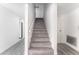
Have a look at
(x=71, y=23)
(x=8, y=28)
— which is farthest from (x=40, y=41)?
(x=71, y=23)

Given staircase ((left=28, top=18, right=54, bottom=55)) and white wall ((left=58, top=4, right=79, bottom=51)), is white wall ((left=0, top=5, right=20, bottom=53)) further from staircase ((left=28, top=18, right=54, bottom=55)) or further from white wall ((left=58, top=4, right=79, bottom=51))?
white wall ((left=58, top=4, right=79, bottom=51))

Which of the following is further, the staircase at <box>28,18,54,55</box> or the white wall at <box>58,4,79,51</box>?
the staircase at <box>28,18,54,55</box>

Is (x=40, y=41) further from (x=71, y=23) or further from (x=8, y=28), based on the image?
(x=71, y=23)

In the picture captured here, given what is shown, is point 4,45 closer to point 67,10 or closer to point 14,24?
point 14,24

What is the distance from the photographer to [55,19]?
3.25 m

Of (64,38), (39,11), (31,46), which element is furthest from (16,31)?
(64,38)

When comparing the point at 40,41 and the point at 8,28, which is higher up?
the point at 8,28

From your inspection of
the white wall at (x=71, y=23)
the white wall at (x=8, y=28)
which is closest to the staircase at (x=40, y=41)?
the white wall at (x=71, y=23)

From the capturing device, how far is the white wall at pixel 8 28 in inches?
141

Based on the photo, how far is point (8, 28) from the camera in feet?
13.6

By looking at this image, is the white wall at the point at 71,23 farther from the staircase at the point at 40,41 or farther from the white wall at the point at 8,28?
the white wall at the point at 8,28

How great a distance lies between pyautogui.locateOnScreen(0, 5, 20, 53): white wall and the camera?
11.7 feet

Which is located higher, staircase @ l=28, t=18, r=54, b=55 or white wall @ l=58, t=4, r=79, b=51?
white wall @ l=58, t=4, r=79, b=51

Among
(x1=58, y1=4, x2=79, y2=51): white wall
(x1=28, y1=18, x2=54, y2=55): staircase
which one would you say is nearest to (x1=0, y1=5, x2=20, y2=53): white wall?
(x1=28, y1=18, x2=54, y2=55): staircase
